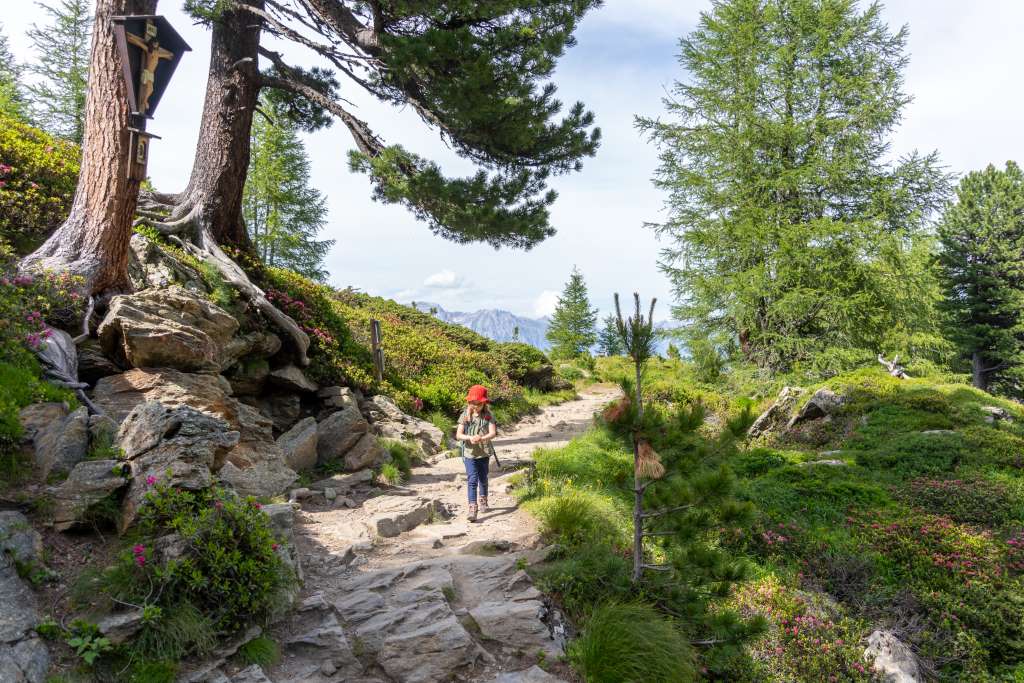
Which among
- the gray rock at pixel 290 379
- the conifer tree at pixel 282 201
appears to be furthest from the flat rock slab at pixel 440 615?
the conifer tree at pixel 282 201

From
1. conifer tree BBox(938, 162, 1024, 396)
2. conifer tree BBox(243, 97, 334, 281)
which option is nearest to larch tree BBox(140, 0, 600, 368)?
conifer tree BBox(243, 97, 334, 281)

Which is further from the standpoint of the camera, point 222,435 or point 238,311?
point 238,311

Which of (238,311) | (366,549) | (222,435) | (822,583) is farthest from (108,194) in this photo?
(822,583)

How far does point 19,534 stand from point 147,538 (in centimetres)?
90

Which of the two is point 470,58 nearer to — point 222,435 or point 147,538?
point 222,435

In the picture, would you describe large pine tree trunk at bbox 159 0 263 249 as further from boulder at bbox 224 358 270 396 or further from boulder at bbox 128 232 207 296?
boulder at bbox 224 358 270 396

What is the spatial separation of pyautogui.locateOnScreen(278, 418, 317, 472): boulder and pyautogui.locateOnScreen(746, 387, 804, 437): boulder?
10.5 m

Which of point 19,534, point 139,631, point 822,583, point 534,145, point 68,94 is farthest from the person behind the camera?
point 68,94

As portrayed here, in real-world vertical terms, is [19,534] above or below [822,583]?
above

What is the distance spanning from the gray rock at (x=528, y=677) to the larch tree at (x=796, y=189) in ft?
39.4

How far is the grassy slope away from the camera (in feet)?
19.8

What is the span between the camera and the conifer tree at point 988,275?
26.5m

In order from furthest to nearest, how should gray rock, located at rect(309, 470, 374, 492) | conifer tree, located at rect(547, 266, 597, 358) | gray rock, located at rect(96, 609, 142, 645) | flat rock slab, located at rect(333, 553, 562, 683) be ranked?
conifer tree, located at rect(547, 266, 597, 358) → gray rock, located at rect(309, 470, 374, 492) → flat rock slab, located at rect(333, 553, 562, 683) → gray rock, located at rect(96, 609, 142, 645)

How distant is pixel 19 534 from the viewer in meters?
4.20
